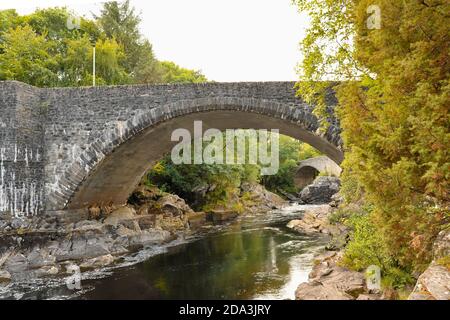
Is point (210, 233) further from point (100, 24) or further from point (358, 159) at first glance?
point (100, 24)

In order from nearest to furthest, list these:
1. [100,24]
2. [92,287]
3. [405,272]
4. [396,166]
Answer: [396,166]
[405,272]
[92,287]
[100,24]

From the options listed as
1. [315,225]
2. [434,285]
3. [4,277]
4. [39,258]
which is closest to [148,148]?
[39,258]

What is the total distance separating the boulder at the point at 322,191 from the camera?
37.5 metres

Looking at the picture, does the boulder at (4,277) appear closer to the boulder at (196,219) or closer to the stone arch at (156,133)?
the stone arch at (156,133)

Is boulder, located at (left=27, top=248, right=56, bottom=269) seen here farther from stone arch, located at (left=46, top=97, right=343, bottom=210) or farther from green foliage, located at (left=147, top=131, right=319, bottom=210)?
green foliage, located at (left=147, top=131, right=319, bottom=210)

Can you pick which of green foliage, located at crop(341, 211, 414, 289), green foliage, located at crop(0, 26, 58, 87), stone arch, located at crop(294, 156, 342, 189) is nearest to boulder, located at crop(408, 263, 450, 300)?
green foliage, located at crop(341, 211, 414, 289)

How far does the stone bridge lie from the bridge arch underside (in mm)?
82

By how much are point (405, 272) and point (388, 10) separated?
15.9ft

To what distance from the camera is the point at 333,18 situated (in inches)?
356

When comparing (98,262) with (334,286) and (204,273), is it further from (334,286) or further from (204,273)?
(334,286)

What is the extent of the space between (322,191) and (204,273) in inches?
1085

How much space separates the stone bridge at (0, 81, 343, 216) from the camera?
13.8 metres

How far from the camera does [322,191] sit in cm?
3781

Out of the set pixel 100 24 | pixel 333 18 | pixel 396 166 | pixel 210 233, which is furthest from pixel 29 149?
pixel 100 24
